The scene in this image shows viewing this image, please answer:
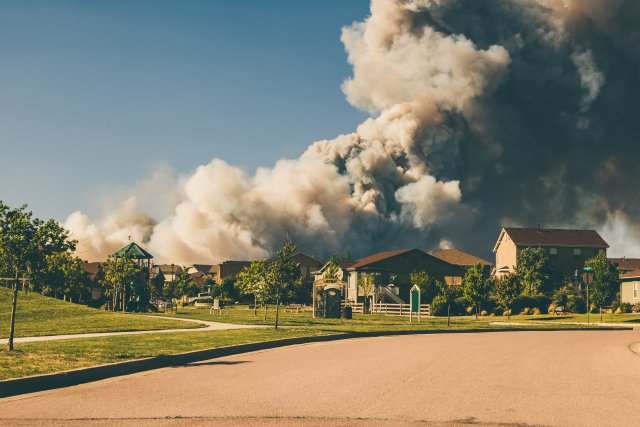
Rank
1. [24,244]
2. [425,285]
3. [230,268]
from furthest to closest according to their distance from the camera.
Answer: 1. [230,268]
2. [425,285]
3. [24,244]

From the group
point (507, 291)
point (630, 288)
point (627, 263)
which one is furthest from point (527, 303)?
point (627, 263)

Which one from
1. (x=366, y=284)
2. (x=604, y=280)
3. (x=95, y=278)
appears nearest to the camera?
(x=604, y=280)

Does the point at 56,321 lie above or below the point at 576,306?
below

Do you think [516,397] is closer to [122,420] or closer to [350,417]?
[350,417]

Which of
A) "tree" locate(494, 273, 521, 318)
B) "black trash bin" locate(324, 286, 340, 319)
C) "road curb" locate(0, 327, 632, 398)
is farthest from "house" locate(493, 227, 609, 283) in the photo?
"road curb" locate(0, 327, 632, 398)

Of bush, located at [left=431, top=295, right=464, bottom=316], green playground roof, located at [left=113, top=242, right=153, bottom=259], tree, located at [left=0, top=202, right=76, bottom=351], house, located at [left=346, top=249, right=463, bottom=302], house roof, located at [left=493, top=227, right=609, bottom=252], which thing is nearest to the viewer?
tree, located at [left=0, top=202, right=76, bottom=351]

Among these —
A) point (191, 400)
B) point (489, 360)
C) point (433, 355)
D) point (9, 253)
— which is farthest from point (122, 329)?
point (191, 400)

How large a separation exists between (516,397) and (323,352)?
398 inches

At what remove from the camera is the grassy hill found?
28625 mm

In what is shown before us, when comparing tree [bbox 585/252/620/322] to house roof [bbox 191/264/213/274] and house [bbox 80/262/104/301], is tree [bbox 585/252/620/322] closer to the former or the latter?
house [bbox 80/262/104/301]

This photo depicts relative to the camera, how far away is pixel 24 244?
19.3 meters

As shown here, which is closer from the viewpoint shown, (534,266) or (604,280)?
(604,280)

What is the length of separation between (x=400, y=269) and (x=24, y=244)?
88.6m

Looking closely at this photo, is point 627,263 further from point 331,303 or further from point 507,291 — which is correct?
point 331,303
